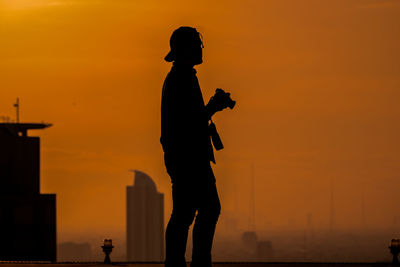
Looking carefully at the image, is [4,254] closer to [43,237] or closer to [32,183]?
[43,237]

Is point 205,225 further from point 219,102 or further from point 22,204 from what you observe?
point 22,204

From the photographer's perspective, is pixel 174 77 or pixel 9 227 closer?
pixel 174 77

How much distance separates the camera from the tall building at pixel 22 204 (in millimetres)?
184750

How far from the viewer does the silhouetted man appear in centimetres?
1185

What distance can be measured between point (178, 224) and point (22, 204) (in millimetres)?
177904

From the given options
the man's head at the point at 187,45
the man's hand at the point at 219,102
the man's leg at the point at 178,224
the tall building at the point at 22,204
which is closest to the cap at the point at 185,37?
the man's head at the point at 187,45

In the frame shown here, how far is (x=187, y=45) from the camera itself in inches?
476

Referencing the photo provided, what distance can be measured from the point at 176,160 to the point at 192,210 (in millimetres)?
590

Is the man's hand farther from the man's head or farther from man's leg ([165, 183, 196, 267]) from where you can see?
man's leg ([165, 183, 196, 267])

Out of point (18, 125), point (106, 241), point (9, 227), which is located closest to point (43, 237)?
point (9, 227)

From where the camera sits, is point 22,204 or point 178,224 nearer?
point 178,224

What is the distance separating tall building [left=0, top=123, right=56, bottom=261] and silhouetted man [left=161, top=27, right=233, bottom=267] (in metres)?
169

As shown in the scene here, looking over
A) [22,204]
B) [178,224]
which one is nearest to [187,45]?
[178,224]

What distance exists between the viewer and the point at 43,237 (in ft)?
620
